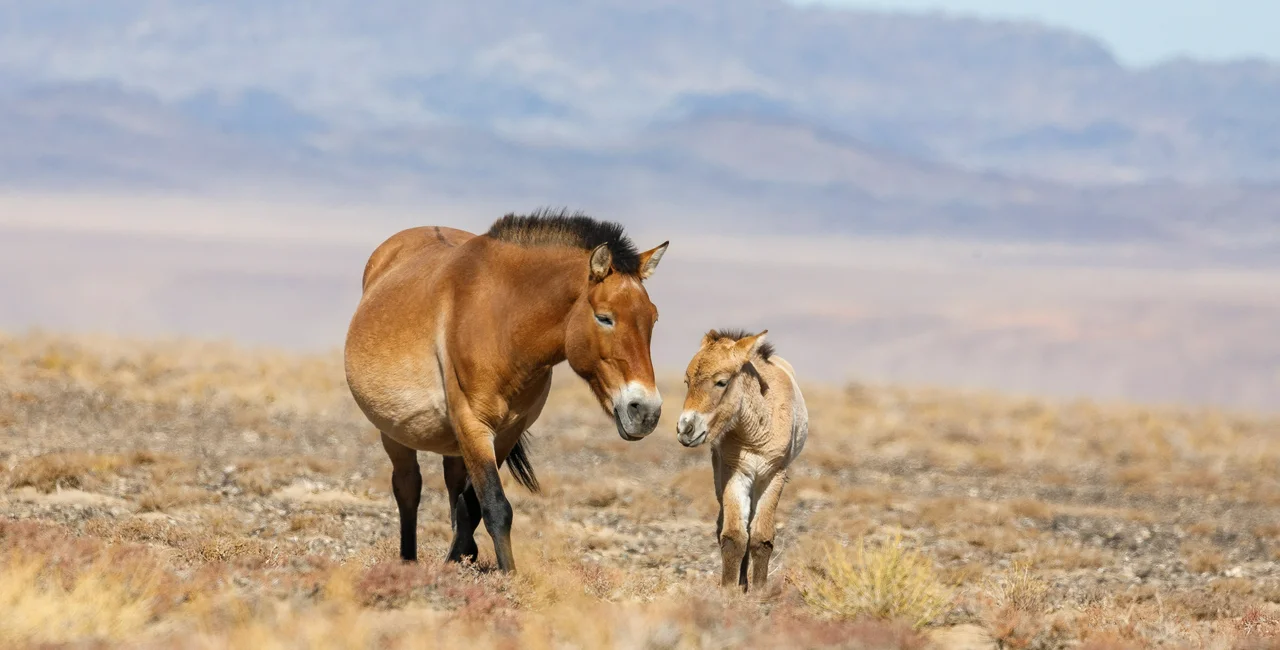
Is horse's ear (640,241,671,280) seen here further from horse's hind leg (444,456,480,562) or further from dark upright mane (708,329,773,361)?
horse's hind leg (444,456,480,562)

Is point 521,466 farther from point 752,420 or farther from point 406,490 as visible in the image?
point 752,420

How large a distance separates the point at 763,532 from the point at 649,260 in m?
2.31

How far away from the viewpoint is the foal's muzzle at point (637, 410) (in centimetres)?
826

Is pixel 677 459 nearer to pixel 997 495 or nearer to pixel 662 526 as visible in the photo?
pixel 997 495

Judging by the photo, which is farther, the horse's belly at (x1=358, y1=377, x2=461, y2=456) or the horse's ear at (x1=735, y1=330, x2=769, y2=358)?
the horse's ear at (x1=735, y1=330, x2=769, y2=358)

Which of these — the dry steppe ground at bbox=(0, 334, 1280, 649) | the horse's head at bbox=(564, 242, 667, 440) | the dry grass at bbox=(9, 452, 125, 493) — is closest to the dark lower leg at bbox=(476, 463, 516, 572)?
the dry steppe ground at bbox=(0, 334, 1280, 649)

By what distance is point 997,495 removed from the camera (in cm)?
2188

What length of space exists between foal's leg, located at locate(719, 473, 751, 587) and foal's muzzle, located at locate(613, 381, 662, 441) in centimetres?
163

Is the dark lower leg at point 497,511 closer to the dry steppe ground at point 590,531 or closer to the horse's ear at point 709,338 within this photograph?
the dry steppe ground at point 590,531

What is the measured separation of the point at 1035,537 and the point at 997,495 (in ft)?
19.4

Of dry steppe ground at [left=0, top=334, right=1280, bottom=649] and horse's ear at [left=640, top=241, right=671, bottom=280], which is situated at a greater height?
horse's ear at [left=640, top=241, right=671, bottom=280]

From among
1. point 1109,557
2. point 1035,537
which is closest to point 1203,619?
point 1109,557

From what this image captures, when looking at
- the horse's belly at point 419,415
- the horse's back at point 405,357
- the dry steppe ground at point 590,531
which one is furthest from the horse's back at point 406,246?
the dry steppe ground at point 590,531

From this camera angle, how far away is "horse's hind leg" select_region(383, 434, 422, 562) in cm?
1077
